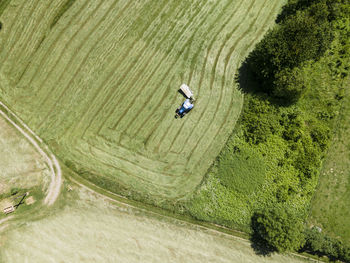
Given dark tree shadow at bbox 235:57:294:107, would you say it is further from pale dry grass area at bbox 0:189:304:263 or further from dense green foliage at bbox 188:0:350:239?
pale dry grass area at bbox 0:189:304:263

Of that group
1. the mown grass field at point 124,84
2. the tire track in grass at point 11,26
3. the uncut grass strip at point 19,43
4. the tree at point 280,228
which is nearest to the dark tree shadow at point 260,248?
the tree at point 280,228

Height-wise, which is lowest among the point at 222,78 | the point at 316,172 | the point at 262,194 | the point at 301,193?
the point at 262,194

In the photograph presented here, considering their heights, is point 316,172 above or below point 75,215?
above

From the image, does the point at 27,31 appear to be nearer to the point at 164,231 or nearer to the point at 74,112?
the point at 74,112

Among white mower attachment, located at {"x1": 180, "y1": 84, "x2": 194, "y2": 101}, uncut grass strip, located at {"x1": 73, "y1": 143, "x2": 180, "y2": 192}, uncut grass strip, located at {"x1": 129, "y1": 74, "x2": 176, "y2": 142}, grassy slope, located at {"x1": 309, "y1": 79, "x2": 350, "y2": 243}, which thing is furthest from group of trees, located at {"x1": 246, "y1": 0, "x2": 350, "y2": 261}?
uncut grass strip, located at {"x1": 73, "y1": 143, "x2": 180, "y2": 192}

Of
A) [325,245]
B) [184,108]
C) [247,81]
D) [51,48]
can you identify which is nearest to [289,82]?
[247,81]

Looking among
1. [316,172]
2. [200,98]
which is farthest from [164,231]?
[316,172]
